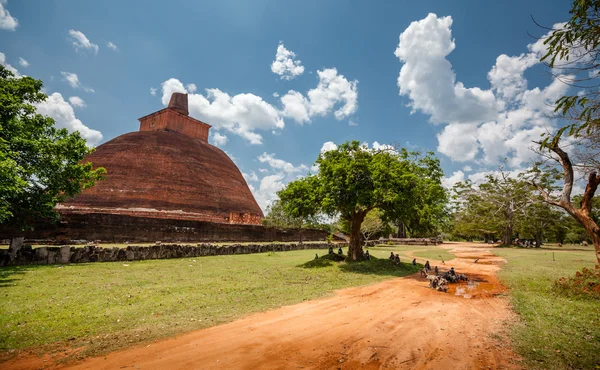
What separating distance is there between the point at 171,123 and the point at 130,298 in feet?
173

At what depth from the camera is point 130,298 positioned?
6.49 m

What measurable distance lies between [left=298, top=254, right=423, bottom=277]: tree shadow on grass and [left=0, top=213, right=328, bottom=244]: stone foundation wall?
14844mm

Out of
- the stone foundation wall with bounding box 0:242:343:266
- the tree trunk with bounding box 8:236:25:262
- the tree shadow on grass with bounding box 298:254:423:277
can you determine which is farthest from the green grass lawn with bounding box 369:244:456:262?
the tree trunk with bounding box 8:236:25:262

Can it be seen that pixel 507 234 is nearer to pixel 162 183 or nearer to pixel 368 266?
pixel 368 266

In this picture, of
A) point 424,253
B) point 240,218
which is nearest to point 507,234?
point 424,253

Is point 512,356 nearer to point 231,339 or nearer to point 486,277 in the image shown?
point 231,339

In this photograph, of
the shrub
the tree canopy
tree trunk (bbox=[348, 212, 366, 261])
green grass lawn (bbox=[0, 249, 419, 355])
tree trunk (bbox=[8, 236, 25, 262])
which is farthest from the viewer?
the tree canopy

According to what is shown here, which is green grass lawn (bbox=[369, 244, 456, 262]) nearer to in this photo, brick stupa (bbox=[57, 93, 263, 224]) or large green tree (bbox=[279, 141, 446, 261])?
large green tree (bbox=[279, 141, 446, 261])

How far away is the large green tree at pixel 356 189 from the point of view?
39.2ft

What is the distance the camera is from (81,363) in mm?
3576

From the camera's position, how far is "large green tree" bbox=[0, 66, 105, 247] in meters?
10.8

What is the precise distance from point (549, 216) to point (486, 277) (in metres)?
32.0

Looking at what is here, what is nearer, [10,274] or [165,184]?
[10,274]

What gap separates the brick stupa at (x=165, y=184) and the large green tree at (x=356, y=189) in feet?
75.6
